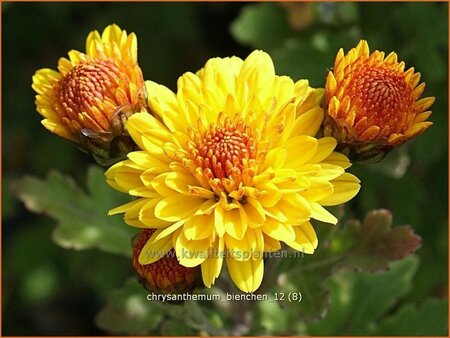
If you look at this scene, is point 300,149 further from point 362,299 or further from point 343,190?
point 362,299

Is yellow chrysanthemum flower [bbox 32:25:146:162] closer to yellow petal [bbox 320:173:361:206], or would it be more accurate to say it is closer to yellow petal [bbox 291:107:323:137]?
yellow petal [bbox 291:107:323:137]

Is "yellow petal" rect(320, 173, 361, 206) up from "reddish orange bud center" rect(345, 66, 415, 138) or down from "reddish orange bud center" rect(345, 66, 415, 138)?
down

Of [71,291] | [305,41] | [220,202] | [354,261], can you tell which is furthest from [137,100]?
[71,291]

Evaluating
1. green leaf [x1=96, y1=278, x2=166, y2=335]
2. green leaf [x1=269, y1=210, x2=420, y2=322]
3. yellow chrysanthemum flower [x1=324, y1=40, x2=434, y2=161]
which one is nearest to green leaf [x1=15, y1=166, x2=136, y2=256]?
green leaf [x1=96, y1=278, x2=166, y2=335]

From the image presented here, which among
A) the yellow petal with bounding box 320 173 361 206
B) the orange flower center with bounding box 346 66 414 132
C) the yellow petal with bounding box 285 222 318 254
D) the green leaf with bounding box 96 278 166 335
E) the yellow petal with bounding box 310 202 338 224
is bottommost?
the green leaf with bounding box 96 278 166 335

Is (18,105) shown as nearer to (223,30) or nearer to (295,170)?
(223,30)

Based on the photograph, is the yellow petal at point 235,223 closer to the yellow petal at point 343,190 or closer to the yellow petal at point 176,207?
the yellow petal at point 176,207

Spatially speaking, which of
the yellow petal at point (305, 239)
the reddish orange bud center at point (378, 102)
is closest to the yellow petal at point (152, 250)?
the yellow petal at point (305, 239)
